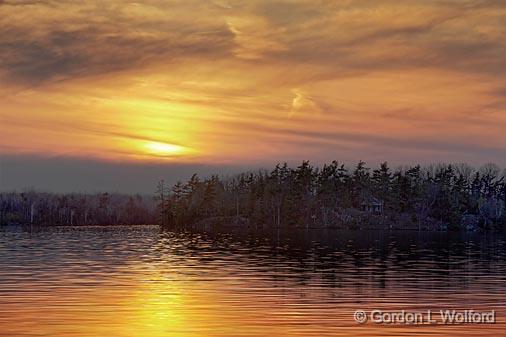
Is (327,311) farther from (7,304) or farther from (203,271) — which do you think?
(203,271)

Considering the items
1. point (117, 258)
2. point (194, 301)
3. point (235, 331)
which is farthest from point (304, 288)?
point (117, 258)

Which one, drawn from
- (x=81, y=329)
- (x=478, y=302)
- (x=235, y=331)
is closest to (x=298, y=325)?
(x=235, y=331)

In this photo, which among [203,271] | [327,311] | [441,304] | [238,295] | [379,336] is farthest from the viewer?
[203,271]

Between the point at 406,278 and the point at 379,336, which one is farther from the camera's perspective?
the point at 406,278

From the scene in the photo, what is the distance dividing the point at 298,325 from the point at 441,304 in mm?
14234

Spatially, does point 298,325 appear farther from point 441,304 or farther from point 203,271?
point 203,271

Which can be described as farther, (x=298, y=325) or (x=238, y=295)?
(x=238, y=295)

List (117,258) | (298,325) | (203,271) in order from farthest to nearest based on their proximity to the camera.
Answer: (117,258), (203,271), (298,325)

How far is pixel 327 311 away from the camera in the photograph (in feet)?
141

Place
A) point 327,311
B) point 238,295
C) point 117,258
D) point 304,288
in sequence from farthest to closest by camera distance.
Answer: point 117,258, point 304,288, point 238,295, point 327,311

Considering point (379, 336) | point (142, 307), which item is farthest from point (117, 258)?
point (379, 336)

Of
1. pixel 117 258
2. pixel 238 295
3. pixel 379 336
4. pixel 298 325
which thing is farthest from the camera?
pixel 117 258

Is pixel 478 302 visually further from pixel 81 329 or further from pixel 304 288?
pixel 81 329

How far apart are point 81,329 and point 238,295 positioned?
56.1 feet
